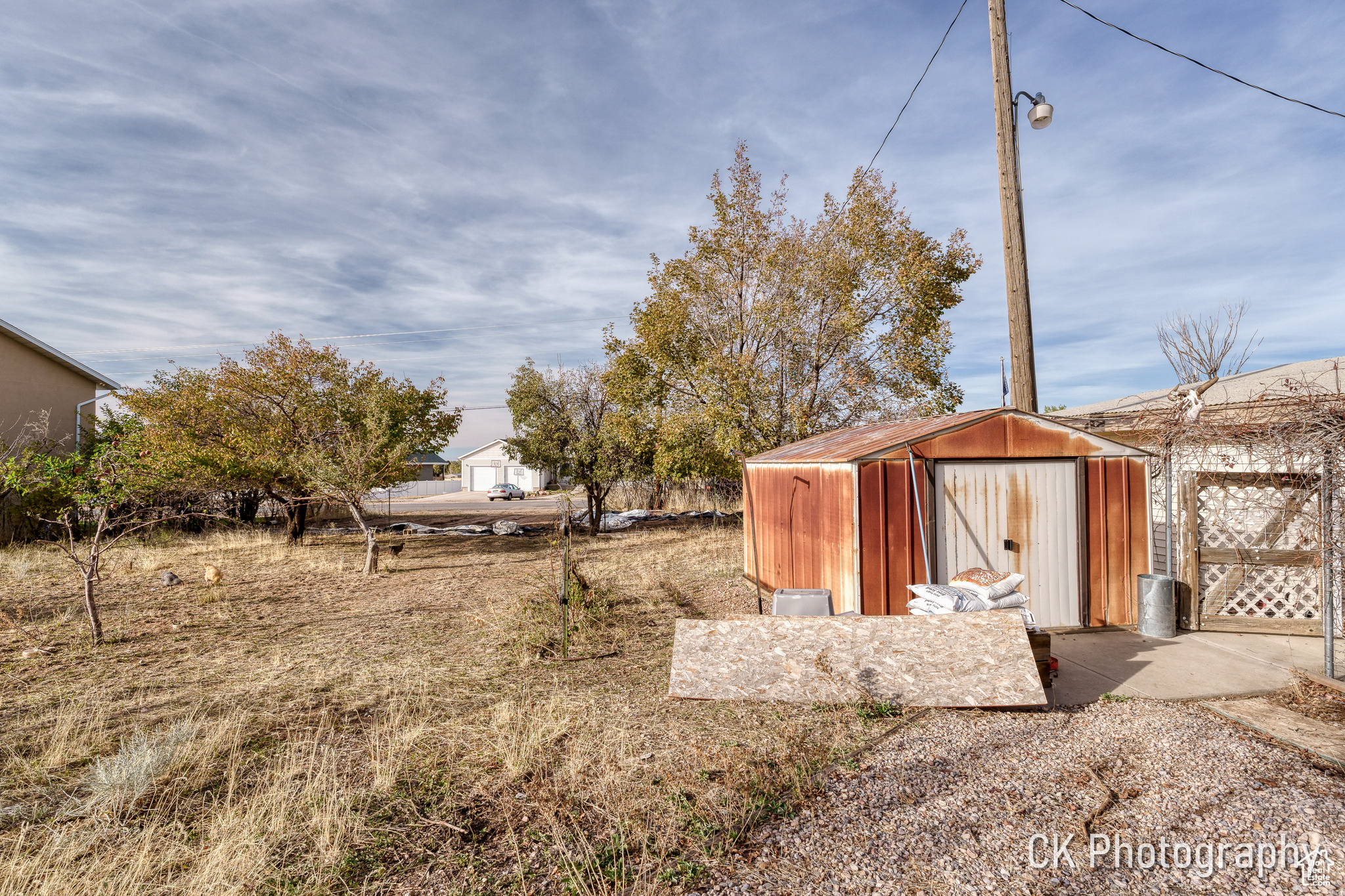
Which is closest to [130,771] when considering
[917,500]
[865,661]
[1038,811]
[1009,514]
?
[865,661]

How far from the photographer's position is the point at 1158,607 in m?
6.72

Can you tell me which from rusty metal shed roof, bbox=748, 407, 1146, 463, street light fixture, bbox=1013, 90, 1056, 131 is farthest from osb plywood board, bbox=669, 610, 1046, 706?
street light fixture, bbox=1013, 90, 1056, 131

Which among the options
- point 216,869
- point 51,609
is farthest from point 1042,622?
point 51,609

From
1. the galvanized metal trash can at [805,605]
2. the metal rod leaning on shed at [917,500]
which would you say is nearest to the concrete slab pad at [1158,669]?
the metal rod leaning on shed at [917,500]

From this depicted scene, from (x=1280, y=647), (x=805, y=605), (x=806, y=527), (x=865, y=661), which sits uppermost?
(x=806, y=527)

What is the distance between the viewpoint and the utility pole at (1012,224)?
24.8ft

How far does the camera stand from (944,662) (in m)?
4.95

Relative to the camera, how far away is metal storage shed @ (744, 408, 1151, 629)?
7082mm

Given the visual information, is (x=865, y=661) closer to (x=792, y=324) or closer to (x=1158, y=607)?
(x=1158, y=607)

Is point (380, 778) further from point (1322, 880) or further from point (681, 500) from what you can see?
point (681, 500)

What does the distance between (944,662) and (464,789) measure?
3.73 metres

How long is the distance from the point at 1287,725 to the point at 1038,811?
2649mm

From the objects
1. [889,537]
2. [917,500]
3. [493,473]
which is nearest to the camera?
[917,500]

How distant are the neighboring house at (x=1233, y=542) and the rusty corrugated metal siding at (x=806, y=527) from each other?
10.4 ft
